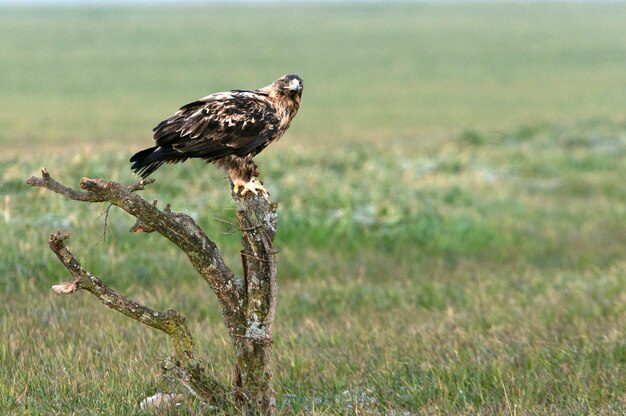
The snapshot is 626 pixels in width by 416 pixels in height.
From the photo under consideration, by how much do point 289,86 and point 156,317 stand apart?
168cm

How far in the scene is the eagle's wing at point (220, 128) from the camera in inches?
219

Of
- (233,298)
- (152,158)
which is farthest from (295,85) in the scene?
(233,298)

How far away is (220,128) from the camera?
221 inches

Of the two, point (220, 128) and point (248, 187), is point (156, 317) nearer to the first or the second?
point (248, 187)

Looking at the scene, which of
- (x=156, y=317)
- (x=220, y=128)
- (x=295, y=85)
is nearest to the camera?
(x=156, y=317)

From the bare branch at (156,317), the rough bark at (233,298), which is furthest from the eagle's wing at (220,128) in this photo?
→ the bare branch at (156,317)

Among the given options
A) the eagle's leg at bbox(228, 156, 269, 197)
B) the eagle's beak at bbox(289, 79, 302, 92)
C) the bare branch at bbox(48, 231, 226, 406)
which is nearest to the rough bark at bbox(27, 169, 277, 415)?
the bare branch at bbox(48, 231, 226, 406)

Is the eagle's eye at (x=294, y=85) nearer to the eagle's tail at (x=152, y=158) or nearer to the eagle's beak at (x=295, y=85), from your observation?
the eagle's beak at (x=295, y=85)

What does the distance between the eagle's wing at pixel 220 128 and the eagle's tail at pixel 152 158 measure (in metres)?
0.04

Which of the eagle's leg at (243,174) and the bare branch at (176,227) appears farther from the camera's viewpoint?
the eagle's leg at (243,174)

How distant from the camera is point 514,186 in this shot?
16312mm

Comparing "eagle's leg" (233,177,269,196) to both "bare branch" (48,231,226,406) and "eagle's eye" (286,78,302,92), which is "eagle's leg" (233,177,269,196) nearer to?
"eagle's eye" (286,78,302,92)

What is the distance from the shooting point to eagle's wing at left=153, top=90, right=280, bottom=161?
18.2 ft

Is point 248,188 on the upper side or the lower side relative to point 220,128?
lower
